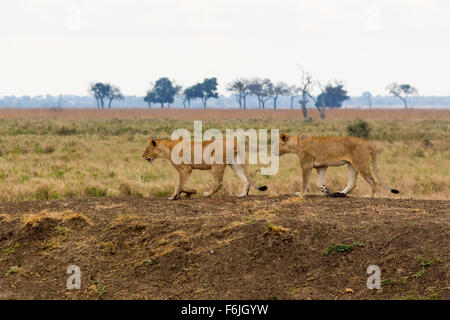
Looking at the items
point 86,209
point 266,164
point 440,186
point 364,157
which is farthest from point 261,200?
point 266,164

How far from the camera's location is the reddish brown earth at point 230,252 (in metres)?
7.20

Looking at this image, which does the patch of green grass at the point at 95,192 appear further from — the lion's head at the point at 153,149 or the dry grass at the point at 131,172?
the lion's head at the point at 153,149

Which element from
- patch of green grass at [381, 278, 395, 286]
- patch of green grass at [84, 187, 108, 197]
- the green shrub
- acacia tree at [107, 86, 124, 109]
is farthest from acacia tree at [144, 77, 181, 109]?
patch of green grass at [381, 278, 395, 286]

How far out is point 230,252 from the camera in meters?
8.00

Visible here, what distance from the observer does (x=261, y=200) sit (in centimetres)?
1093

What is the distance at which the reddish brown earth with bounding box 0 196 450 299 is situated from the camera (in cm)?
720

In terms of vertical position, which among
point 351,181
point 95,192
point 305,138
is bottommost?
point 95,192

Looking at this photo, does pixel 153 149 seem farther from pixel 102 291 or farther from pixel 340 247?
pixel 340 247

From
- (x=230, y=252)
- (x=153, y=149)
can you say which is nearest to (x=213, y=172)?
(x=153, y=149)

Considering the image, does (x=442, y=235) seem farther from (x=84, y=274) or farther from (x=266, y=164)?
(x=266, y=164)

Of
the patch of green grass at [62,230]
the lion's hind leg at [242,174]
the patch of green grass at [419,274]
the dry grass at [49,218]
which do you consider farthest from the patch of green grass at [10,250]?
the patch of green grass at [419,274]

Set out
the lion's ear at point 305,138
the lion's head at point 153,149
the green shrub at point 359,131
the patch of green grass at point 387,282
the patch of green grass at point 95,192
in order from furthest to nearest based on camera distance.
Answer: the green shrub at point 359,131, the patch of green grass at point 95,192, the lion's head at point 153,149, the lion's ear at point 305,138, the patch of green grass at point 387,282

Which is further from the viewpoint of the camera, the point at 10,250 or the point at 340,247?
the point at 10,250

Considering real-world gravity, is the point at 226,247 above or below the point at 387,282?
above
